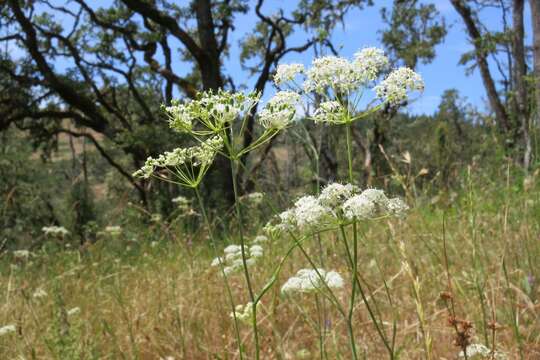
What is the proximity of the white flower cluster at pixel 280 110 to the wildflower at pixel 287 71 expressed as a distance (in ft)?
0.34

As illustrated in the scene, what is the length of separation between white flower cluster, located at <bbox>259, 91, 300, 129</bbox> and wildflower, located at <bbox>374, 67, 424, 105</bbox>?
9.9 inches

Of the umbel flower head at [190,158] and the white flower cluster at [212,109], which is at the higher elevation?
the white flower cluster at [212,109]

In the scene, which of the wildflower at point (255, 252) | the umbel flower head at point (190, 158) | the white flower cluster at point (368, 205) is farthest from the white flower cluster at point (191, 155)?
the wildflower at point (255, 252)

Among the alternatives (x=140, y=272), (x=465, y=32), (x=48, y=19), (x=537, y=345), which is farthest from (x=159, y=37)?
(x=537, y=345)

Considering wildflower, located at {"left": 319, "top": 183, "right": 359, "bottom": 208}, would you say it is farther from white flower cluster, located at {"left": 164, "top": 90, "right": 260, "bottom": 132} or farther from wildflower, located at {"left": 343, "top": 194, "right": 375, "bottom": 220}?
white flower cluster, located at {"left": 164, "top": 90, "right": 260, "bottom": 132}

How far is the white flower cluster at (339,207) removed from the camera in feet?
4.15

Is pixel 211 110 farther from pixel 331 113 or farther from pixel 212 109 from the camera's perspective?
pixel 331 113

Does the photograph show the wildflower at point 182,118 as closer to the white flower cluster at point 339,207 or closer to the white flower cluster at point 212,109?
the white flower cluster at point 212,109

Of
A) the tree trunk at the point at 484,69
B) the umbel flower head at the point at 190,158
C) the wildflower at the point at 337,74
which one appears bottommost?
the umbel flower head at the point at 190,158

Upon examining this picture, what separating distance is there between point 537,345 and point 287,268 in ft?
7.11

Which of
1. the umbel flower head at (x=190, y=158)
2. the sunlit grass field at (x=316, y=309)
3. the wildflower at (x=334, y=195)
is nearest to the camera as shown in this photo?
the wildflower at (x=334, y=195)

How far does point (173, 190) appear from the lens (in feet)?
59.6

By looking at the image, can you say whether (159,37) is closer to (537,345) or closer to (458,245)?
(458,245)

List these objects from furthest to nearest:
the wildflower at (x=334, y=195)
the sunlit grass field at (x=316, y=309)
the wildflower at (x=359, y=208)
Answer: the sunlit grass field at (x=316, y=309)
the wildflower at (x=334, y=195)
the wildflower at (x=359, y=208)
